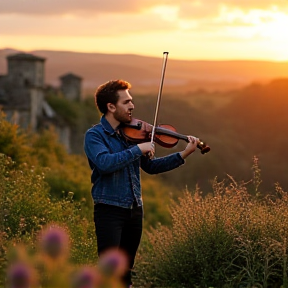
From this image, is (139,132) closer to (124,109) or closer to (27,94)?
(124,109)

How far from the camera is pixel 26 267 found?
99.3 inches

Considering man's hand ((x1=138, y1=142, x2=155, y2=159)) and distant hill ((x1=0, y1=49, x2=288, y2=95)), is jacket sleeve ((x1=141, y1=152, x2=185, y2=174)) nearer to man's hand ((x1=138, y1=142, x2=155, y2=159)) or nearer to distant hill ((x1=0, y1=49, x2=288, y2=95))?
man's hand ((x1=138, y1=142, x2=155, y2=159))

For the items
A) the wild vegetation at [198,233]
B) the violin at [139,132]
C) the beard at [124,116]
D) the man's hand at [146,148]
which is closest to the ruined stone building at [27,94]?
the wild vegetation at [198,233]

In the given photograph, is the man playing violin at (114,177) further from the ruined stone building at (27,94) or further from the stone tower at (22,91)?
the stone tower at (22,91)

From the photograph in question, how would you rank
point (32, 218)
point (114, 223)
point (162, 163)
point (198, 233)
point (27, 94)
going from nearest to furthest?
point (114, 223), point (162, 163), point (198, 233), point (32, 218), point (27, 94)

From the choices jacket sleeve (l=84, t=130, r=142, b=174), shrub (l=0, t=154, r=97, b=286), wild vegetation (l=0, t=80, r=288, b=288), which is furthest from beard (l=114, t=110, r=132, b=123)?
shrub (l=0, t=154, r=97, b=286)

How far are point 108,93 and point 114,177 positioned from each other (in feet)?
1.88

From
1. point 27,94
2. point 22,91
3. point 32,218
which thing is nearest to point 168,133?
point 32,218

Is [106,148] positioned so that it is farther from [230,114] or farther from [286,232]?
[230,114]

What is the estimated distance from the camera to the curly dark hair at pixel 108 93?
5781 mm

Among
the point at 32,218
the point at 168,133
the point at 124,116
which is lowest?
the point at 32,218

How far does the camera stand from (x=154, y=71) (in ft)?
289

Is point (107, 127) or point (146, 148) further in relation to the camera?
point (107, 127)

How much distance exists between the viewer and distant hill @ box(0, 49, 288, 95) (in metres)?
82.1
